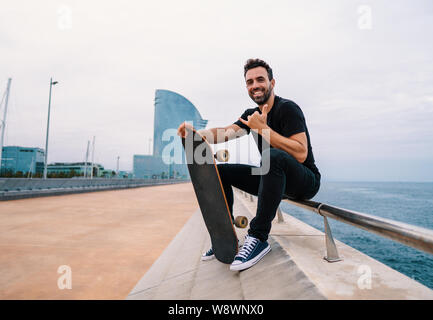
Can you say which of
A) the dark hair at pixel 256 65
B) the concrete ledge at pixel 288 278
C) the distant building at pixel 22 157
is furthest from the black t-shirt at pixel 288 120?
the distant building at pixel 22 157

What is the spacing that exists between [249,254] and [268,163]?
2.41 feet

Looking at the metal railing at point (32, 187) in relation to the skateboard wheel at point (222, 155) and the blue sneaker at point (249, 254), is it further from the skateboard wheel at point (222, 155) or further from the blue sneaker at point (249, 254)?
the blue sneaker at point (249, 254)

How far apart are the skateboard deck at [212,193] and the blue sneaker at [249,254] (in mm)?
212

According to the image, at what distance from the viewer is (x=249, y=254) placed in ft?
6.24

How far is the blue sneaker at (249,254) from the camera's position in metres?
1.86

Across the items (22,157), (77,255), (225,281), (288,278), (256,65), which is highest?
(22,157)

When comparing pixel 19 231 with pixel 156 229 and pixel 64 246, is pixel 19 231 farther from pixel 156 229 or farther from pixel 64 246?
pixel 156 229

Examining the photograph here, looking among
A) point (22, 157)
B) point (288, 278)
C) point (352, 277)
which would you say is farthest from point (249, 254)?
point (22, 157)

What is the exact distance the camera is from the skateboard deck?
2150 millimetres

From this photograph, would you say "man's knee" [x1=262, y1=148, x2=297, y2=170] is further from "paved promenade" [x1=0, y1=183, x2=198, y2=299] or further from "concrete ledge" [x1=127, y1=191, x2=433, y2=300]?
"paved promenade" [x1=0, y1=183, x2=198, y2=299]

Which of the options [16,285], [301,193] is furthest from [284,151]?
[16,285]

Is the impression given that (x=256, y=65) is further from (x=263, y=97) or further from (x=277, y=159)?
(x=277, y=159)

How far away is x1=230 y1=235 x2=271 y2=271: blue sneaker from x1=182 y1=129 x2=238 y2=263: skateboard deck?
212 mm
